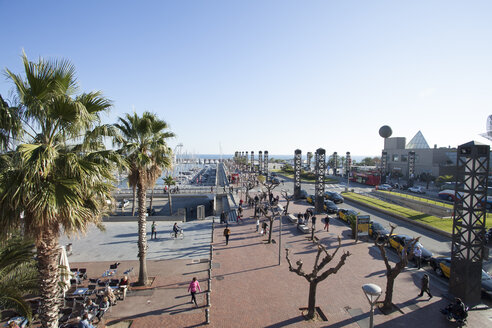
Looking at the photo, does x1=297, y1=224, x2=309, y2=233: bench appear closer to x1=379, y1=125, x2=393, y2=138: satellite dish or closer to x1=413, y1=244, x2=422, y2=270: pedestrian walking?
x1=413, y1=244, x2=422, y2=270: pedestrian walking

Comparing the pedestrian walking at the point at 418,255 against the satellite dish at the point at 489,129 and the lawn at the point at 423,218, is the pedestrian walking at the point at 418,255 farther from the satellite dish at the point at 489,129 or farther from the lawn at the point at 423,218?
the satellite dish at the point at 489,129

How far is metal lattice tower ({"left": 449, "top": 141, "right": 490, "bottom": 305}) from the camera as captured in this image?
11.6 meters

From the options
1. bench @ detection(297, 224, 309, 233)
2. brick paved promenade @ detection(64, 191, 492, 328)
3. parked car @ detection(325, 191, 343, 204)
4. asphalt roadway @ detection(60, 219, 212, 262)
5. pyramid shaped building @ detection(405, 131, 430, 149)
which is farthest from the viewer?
pyramid shaped building @ detection(405, 131, 430, 149)

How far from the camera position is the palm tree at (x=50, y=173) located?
5.37 m

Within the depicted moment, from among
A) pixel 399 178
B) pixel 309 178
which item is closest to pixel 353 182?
pixel 309 178

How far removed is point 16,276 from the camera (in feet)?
21.2

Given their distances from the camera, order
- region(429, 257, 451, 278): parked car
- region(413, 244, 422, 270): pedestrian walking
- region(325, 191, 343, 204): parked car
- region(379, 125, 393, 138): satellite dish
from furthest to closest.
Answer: region(379, 125, 393, 138): satellite dish, region(325, 191, 343, 204): parked car, region(413, 244, 422, 270): pedestrian walking, region(429, 257, 451, 278): parked car

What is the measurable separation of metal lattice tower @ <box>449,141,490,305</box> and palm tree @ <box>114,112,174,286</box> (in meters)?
14.2

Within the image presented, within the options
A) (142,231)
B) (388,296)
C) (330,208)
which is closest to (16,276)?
(142,231)

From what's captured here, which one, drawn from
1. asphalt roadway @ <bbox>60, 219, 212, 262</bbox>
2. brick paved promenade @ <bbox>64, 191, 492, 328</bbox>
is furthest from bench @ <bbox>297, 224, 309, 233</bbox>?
asphalt roadway @ <bbox>60, 219, 212, 262</bbox>

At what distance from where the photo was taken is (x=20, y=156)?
5195 millimetres

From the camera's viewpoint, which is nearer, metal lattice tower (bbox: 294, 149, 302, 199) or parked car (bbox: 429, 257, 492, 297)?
parked car (bbox: 429, 257, 492, 297)

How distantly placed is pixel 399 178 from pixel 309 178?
26.2 m

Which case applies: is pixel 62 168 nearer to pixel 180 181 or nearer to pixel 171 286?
pixel 171 286
